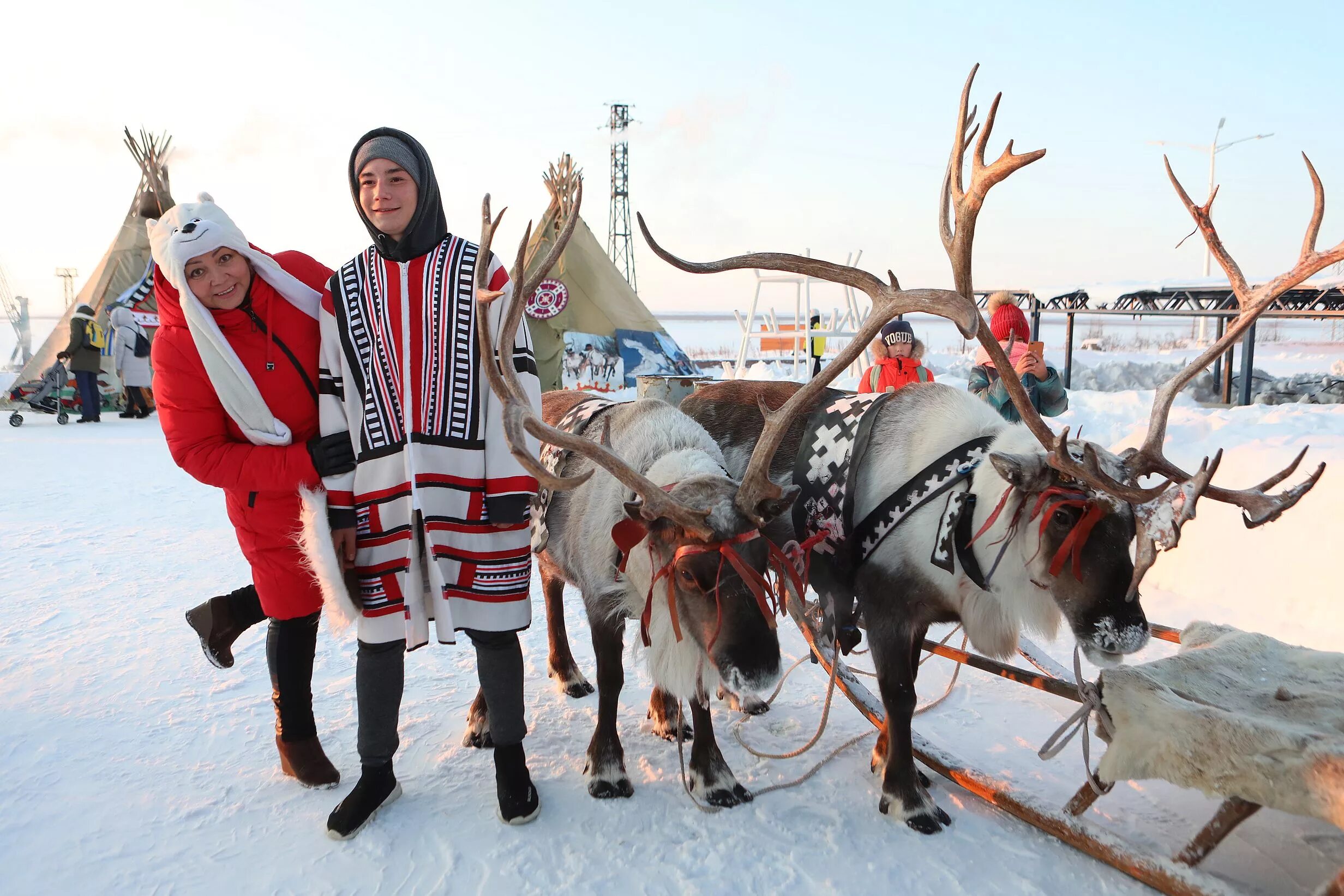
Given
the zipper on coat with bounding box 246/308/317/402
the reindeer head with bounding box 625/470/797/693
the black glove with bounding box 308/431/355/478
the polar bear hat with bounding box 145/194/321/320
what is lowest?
the reindeer head with bounding box 625/470/797/693

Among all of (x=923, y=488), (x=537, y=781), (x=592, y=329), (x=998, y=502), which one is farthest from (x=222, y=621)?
(x=592, y=329)

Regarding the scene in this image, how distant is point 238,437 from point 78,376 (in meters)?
13.8

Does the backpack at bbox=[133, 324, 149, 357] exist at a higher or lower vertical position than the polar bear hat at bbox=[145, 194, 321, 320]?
lower

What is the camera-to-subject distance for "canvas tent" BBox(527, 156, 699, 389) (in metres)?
Answer: 15.1

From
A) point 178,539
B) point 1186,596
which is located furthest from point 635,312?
point 1186,596

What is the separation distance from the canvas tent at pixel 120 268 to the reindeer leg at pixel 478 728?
15.0 m

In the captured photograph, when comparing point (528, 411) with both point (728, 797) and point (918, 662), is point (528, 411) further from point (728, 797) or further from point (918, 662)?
point (918, 662)

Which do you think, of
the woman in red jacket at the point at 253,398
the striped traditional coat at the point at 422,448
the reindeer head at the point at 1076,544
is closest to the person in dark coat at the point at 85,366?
the woman in red jacket at the point at 253,398

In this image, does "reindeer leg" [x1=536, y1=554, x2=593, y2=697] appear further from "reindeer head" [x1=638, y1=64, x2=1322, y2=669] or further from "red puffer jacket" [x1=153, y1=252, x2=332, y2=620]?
"reindeer head" [x1=638, y1=64, x2=1322, y2=669]

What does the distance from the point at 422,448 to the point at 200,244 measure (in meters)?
0.93

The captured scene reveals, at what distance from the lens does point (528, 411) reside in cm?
252

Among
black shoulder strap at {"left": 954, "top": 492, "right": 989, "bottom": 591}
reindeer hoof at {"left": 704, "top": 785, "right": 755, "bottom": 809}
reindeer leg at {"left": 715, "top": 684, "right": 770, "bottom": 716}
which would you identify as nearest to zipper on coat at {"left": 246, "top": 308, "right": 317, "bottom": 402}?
reindeer hoof at {"left": 704, "top": 785, "right": 755, "bottom": 809}

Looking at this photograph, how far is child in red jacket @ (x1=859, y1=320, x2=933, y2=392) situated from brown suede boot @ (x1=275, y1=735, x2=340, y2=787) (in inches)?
139

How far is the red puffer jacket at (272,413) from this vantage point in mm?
2561
